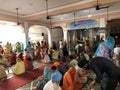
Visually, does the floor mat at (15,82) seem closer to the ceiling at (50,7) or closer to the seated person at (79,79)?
the seated person at (79,79)

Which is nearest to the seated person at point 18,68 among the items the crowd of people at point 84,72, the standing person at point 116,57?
the crowd of people at point 84,72

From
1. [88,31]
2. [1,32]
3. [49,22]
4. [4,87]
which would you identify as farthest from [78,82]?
[1,32]

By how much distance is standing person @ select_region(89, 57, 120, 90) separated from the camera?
2.41 m

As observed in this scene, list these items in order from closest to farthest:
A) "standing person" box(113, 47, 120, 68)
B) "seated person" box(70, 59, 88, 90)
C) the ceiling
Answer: "seated person" box(70, 59, 88, 90)
the ceiling
"standing person" box(113, 47, 120, 68)

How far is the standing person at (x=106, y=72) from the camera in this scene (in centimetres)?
241

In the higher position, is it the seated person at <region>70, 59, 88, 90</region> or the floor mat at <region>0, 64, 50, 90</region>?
the seated person at <region>70, 59, 88, 90</region>

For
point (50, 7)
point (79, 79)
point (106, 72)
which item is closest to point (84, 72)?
point (79, 79)

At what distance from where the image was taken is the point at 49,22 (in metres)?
11.3

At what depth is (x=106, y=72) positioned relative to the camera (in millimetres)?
2496

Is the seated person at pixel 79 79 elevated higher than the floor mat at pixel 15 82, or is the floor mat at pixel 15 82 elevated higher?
the seated person at pixel 79 79

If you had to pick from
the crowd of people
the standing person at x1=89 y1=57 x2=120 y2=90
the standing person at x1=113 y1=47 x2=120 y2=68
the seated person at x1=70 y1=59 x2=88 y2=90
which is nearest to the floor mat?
the crowd of people

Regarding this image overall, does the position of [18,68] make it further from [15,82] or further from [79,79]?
[79,79]

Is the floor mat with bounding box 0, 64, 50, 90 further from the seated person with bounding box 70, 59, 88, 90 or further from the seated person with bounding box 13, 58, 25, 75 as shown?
the seated person with bounding box 70, 59, 88, 90

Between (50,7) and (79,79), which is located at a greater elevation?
(50,7)
